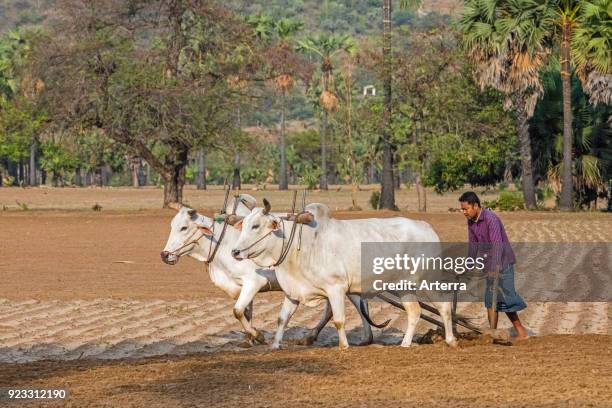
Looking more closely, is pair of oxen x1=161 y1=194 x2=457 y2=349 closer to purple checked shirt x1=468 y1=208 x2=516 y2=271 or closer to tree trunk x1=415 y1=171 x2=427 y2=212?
purple checked shirt x1=468 y1=208 x2=516 y2=271

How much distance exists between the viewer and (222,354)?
1344 cm

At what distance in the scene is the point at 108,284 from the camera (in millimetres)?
23422

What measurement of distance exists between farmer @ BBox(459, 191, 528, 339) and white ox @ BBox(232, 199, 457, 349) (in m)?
0.68

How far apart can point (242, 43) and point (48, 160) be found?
2515 inches

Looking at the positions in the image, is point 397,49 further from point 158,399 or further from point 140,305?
point 158,399

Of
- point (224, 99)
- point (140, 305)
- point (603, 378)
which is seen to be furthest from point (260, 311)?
point (224, 99)

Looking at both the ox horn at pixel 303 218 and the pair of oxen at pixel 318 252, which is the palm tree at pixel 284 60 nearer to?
the pair of oxen at pixel 318 252

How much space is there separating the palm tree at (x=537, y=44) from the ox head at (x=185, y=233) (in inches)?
1236

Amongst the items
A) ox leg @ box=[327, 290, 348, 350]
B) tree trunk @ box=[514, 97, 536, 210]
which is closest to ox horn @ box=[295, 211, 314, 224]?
ox leg @ box=[327, 290, 348, 350]

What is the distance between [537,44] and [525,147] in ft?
12.4

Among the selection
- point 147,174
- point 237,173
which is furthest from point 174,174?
point 147,174

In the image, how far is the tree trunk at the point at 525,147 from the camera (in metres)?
47.0

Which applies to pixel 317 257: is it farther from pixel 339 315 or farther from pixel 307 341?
pixel 307 341

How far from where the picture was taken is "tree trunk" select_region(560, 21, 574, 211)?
148 ft
